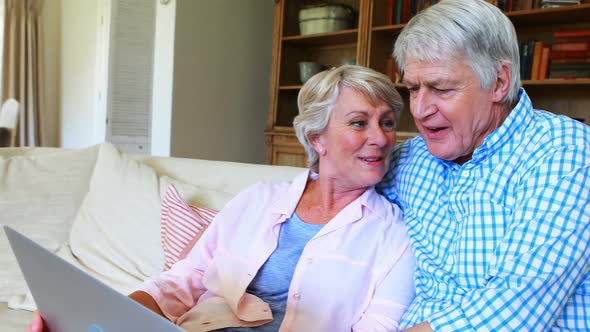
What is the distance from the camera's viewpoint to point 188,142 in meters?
3.79

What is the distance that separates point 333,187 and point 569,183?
1.95 feet

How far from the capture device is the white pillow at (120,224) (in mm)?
1616

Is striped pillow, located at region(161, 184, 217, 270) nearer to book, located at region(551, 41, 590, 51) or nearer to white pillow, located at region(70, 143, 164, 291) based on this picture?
white pillow, located at region(70, 143, 164, 291)

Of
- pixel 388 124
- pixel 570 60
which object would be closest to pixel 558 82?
pixel 570 60

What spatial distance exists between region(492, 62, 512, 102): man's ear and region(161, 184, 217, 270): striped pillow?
846mm

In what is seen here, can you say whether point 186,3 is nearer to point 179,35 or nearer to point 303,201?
point 179,35

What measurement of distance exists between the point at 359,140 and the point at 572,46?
1.97 meters

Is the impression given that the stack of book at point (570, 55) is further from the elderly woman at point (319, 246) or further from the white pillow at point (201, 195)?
the white pillow at point (201, 195)

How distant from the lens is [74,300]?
0.71 m

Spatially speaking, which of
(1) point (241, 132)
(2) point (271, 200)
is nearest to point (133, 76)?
(1) point (241, 132)

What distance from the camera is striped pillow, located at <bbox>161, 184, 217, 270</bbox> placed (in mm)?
1434

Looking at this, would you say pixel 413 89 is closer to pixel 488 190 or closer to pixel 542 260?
pixel 488 190

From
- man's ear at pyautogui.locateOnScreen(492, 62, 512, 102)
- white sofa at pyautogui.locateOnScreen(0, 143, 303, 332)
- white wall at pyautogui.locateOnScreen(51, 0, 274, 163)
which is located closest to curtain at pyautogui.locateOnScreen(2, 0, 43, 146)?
white wall at pyautogui.locateOnScreen(51, 0, 274, 163)

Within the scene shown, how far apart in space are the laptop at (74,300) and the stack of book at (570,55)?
8.72 feet
